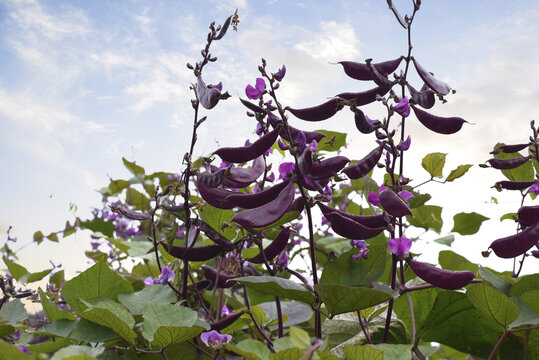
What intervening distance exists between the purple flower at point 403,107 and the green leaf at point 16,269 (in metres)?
1.89

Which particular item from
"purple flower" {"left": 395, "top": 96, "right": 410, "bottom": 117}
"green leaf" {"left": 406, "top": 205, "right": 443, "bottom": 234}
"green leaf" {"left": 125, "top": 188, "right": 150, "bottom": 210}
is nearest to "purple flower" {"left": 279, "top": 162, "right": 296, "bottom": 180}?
"purple flower" {"left": 395, "top": 96, "right": 410, "bottom": 117}

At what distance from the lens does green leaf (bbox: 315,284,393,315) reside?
3.41 feet

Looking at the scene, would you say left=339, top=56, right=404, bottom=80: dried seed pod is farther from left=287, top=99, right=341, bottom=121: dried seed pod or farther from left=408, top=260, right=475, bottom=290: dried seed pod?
left=408, top=260, right=475, bottom=290: dried seed pod

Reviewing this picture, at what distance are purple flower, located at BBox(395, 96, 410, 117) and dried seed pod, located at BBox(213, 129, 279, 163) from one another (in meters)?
0.32

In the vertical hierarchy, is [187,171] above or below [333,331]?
above

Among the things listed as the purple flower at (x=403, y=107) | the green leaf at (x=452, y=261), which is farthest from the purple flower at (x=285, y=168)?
the green leaf at (x=452, y=261)

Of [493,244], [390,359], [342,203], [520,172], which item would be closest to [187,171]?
[390,359]

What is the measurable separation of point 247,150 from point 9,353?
0.64m

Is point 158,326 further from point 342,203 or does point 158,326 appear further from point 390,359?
point 342,203

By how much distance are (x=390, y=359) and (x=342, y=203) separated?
7.66ft

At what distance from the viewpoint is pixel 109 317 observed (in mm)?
1110

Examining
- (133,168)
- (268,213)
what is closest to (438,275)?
(268,213)

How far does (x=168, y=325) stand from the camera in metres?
1.09

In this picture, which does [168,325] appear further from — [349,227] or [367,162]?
[367,162]
